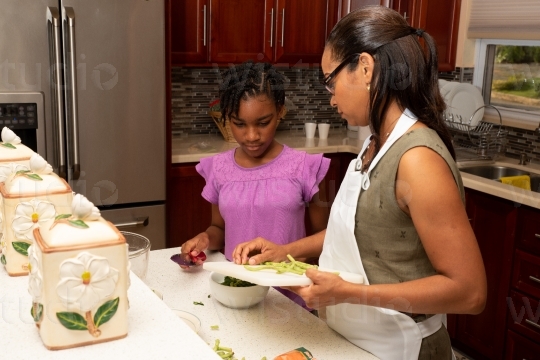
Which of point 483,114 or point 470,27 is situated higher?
point 470,27

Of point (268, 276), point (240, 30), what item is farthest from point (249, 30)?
point (268, 276)

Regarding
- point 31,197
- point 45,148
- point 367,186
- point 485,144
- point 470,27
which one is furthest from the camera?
point 470,27

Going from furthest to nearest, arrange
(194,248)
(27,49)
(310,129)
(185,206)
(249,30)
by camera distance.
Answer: (310,129) < (249,30) < (185,206) < (27,49) < (194,248)

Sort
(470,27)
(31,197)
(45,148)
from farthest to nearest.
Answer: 1. (470,27)
2. (45,148)
3. (31,197)

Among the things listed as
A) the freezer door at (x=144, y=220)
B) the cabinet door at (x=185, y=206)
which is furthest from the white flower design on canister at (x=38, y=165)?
the cabinet door at (x=185, y=206)

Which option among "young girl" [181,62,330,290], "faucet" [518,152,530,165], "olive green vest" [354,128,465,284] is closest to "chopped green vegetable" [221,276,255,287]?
"olive green vest" [354,128,465,284]

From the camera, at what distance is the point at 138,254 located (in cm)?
123

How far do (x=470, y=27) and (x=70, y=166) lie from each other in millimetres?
2239

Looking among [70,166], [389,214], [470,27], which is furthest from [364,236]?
[470,27]

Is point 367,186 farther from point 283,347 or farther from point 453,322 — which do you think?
point 453,322

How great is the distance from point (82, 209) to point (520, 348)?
236cm

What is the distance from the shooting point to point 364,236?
50.6 inches

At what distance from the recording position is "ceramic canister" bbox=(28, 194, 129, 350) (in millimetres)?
742

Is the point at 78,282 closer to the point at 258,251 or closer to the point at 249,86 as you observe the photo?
the point at 258,251
